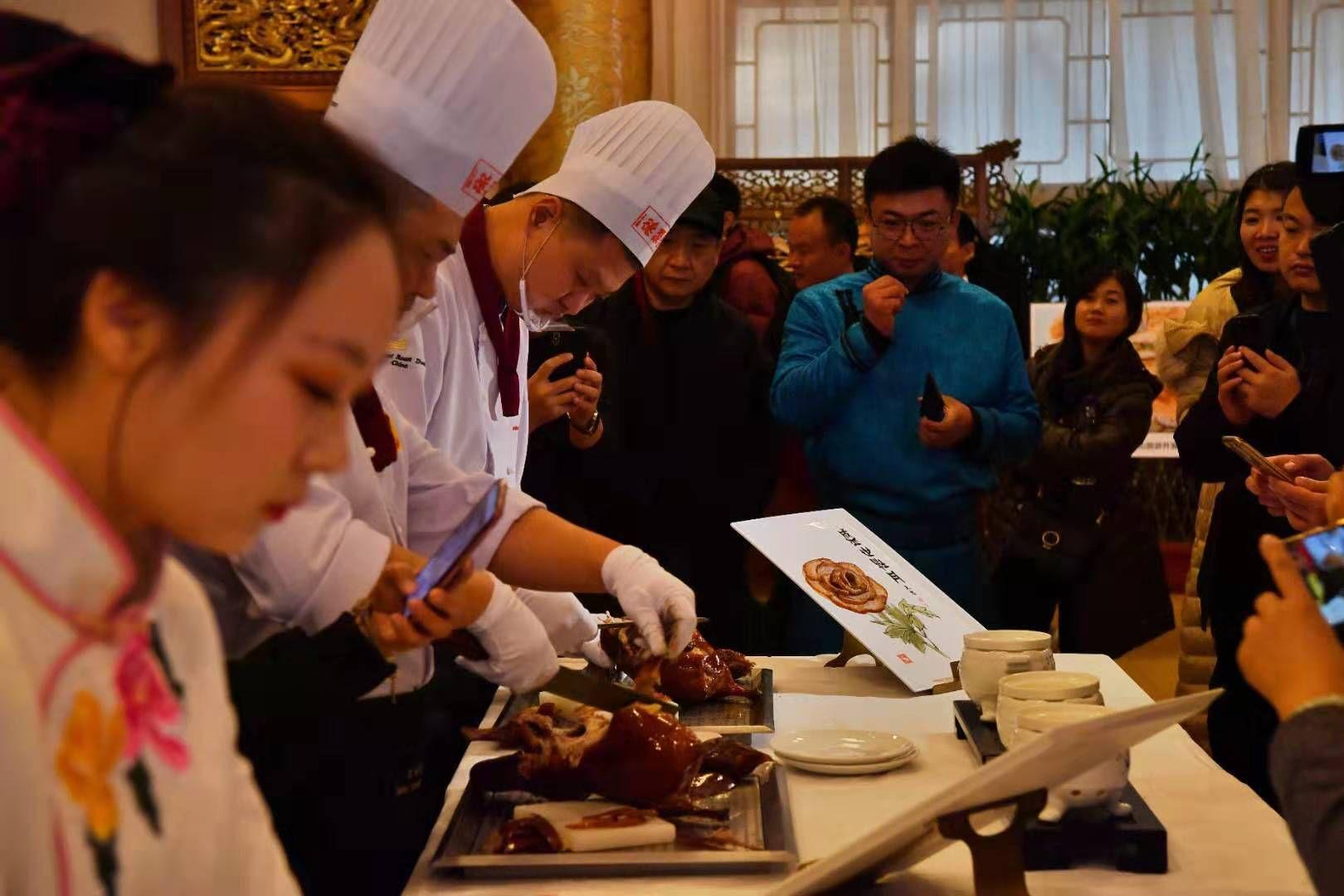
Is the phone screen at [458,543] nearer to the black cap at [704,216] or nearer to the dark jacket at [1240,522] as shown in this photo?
the dark jacket at [1240,522]

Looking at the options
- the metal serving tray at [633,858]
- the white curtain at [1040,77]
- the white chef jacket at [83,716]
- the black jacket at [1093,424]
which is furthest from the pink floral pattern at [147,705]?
the white curtain at [1040,77]

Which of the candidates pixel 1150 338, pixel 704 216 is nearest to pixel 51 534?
pixel 704 216

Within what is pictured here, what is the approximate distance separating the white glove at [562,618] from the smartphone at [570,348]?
2.56 ft

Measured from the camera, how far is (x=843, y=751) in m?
1.90

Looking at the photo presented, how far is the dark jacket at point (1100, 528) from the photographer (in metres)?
3.89

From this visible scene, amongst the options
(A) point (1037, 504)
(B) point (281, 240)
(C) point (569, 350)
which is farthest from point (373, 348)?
(A) point (1037, 504)

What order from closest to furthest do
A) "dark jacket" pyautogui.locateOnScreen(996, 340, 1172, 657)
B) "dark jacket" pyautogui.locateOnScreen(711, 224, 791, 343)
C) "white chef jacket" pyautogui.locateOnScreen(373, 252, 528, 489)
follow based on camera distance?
"white chef jacket" pyautogui.locateOnScreen(373, 252, 528, 489) → "dark jacket" pyautogui.locateOnScreen(996, 340, 1172, 657) → "dark jacket" pyautogui.locateOnScreen(711, 224, 791, 343)

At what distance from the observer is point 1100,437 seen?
4.02m

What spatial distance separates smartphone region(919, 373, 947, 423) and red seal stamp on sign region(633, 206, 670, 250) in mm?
797

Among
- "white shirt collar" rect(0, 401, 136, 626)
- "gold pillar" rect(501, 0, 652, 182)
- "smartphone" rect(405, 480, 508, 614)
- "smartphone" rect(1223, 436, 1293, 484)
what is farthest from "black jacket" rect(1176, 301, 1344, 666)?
"gold pillar" rect(501, 0, 652, 182)

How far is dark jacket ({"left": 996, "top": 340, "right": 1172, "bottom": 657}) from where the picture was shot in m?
3.89

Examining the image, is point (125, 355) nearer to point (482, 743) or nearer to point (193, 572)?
point (193, 572)

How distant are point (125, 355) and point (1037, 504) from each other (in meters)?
3.47

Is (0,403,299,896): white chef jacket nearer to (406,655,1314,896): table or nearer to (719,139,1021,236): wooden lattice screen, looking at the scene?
(406,655,1314,896): table
